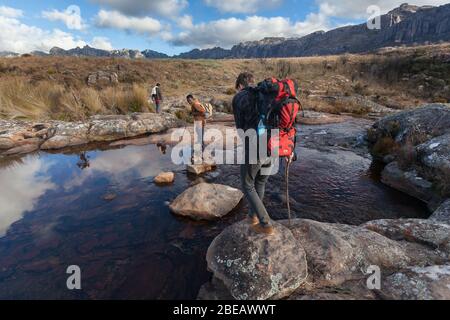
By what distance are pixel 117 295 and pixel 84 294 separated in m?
0.46

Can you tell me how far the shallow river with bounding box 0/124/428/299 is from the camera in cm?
393

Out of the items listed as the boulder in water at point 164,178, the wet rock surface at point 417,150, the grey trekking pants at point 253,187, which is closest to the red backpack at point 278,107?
the grey trekking pants at point 253,187

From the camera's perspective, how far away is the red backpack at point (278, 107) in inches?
120

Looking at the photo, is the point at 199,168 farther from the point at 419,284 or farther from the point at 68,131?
the point at 68,131

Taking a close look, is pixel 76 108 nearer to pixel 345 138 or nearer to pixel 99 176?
pixel 99 176

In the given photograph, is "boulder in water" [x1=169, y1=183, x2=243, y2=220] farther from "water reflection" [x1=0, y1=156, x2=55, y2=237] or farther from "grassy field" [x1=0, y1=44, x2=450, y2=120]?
"grassy field" [x1=0, y1=44, x2=450, y2=120]

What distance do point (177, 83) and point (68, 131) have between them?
1907 centimetres

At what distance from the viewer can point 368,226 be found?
14.3 feet

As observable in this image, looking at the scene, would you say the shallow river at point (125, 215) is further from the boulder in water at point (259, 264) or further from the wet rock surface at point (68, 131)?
the wet rock surface at point (68, 131)

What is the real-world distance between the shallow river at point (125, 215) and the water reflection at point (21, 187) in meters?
0.03

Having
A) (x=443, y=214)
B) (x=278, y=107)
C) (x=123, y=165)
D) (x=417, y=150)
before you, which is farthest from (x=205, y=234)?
(x=417, y=150)

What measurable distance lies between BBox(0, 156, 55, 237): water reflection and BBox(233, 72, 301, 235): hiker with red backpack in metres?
4.86

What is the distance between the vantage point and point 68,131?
36.0 ft

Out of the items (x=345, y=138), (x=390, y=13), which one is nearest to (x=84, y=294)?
(x=345, y=138)
